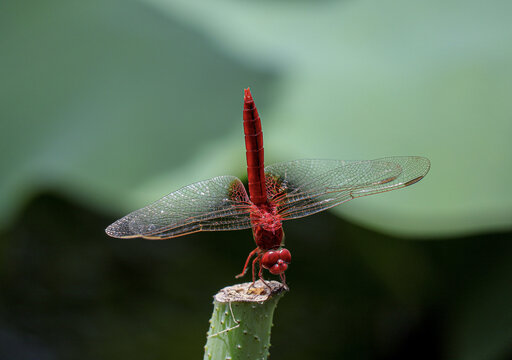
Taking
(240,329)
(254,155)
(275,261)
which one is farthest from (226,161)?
(240,329)

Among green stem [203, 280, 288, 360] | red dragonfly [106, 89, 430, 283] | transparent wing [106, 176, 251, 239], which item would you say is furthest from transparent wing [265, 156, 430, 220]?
green stem [203, 280, 288, 360]

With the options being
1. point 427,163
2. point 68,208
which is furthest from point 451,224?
point 68,208

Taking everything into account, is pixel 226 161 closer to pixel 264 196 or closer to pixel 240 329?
pixel 264 196

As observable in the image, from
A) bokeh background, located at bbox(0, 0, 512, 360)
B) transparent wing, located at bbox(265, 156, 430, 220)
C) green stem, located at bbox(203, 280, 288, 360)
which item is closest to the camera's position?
green stem, located at bbox(203, 280, 288, 360)

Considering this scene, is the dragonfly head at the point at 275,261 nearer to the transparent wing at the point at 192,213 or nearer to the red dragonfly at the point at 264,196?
the red dragonfly at the point at 264,196

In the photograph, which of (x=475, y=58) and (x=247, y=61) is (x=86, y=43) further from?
(x=475, y=58)

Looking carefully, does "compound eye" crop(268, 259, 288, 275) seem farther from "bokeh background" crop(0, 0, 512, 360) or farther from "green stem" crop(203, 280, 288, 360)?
"bokeh background" crop(0, 0, 512, 360)

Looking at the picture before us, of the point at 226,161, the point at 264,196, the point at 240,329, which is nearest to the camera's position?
the point at 240,329
